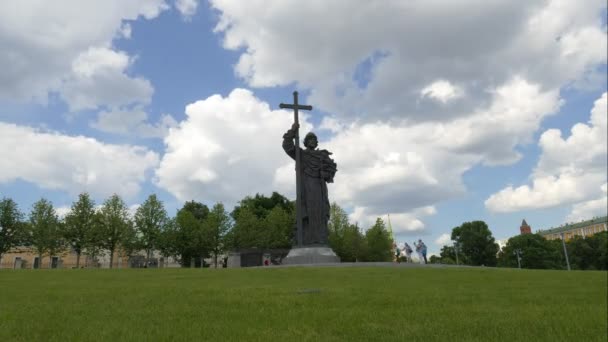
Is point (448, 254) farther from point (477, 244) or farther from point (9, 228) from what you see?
point (9, 228)

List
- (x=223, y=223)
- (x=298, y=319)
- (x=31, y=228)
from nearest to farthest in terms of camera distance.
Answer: (x=298, y=319), (x=31, y=228), (x=223, y=223)

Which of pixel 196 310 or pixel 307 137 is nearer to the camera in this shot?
pixel 196 310

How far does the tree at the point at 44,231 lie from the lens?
4712 centimetres

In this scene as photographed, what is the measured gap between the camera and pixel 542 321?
25.1 ft

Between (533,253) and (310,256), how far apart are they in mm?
66331

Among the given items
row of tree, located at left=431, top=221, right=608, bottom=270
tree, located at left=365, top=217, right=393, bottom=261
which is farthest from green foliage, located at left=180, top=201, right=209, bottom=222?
row of tree, located at left=431, top=221, right=608, bottom=270

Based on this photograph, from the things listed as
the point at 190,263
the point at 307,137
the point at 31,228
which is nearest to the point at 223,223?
the point at 190,263

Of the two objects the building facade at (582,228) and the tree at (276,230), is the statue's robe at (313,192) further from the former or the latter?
the building facade at (582,228)

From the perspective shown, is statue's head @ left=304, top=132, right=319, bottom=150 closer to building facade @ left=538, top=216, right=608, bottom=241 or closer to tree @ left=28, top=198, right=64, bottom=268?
tree @ left=28, top=198, right=64, bottom=268

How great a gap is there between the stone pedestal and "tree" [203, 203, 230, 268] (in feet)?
97.7

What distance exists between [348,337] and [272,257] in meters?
28.4

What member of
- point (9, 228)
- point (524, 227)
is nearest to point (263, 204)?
point (9, 228)

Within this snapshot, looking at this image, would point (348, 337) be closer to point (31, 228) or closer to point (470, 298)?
point (470, 298)

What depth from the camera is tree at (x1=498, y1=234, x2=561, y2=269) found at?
77750 mm
